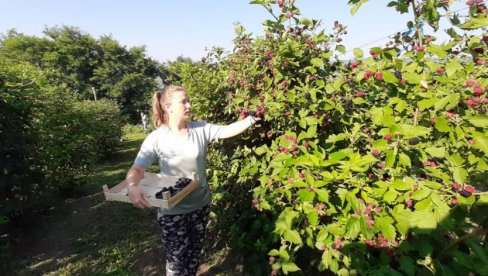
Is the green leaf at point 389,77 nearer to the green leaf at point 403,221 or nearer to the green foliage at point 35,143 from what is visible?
the green leaf at point 403,221

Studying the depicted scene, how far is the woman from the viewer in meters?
2.46

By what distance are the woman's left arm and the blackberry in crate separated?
0.49m

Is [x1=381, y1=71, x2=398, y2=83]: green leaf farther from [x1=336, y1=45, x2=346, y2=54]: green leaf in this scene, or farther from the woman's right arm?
the woman's right arm

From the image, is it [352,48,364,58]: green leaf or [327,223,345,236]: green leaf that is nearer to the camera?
[327,223,345,236]: green leaf

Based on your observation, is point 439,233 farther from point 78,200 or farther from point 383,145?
point 78,200

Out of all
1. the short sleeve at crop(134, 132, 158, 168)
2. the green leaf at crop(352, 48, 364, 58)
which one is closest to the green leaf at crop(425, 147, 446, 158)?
the green leaf at crop(352, 48, 364, 58)

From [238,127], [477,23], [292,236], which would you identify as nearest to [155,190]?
[238,127]

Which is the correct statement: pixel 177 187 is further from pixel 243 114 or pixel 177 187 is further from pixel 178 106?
pixel 243 114

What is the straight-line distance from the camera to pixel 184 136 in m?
2.50

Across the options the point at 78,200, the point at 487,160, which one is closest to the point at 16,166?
the point at 78,200

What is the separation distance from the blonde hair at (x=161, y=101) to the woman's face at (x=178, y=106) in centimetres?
4

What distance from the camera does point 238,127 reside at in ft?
8.16

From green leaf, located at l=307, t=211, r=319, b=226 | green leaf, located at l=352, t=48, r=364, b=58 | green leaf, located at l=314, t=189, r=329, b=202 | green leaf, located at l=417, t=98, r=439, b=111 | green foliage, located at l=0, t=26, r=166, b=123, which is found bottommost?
green leaf, located at l=307, t=211, r=319, b=226

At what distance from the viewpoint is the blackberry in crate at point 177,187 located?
228 centimetres
